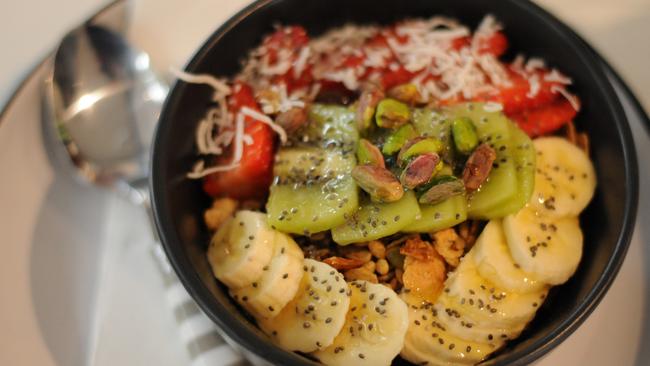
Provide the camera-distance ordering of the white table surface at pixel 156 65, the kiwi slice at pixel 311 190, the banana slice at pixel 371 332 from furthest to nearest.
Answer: the white table surface at pixel 156 65 < the kiwi slice at pixel 311 190 < the banana slice at pixel 371 332

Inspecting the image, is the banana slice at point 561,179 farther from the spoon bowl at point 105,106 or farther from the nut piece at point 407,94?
the spoon bowl at point 105,106

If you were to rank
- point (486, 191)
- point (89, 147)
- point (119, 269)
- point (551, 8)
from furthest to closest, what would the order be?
point (551, 8), point (89, 147), point (119, 269), point (486, 191)

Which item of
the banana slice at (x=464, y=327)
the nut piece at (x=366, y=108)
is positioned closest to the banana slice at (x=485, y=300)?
the banana slice at (x=464, y=327)

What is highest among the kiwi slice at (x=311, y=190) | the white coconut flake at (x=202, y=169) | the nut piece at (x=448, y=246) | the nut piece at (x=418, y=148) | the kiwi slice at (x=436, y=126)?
the nut piece at (x=418, y=148)

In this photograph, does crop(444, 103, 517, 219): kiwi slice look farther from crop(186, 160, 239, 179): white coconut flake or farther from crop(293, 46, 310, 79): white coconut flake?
crop(186, 160, 239, 179): white coconut flake

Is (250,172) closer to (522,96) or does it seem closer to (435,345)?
(435,345)

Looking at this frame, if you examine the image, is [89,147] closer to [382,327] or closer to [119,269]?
[119,269]

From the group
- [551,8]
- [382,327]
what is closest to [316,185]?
[382,327]
